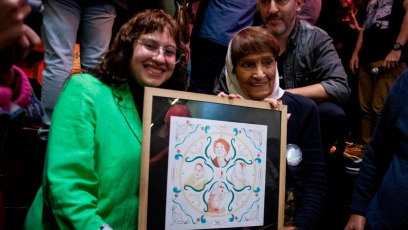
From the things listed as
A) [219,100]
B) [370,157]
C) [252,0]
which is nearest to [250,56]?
[219,100]

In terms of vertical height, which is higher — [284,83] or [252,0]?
[252,0]

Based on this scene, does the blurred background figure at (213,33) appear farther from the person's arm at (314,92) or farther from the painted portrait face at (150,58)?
the painted portrait face at (150,58)

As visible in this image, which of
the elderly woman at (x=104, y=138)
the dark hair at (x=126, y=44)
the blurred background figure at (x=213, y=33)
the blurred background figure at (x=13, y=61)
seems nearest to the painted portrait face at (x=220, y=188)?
the elderly woman at (x=104, y=138)

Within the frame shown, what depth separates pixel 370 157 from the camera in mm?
1556

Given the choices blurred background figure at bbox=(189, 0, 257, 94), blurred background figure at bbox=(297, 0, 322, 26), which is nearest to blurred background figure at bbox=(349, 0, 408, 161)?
blurred background figure at bbox=(297, 0, 322, 26)

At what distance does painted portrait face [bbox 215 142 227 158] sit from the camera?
119 cm

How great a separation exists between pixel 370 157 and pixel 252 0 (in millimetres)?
1476

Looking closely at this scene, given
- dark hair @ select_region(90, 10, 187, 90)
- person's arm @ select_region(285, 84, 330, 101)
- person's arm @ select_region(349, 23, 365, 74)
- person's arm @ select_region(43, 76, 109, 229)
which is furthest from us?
person's arm @ select_region(349, 23, 365, 74)

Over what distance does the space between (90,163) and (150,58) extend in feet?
1.54

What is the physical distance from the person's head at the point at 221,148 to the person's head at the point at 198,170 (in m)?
0.07

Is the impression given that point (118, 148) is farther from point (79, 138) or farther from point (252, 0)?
point (252, 0)

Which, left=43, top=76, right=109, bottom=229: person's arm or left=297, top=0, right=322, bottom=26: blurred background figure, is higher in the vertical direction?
left=297, top=0, right=322, bottom=26: blurred background figure

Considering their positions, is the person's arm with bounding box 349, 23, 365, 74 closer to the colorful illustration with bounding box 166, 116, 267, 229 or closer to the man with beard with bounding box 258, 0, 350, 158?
the man with beard with bounding box 258, 0, 350, 158

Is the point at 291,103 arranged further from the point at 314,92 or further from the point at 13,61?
the point at 13,61
